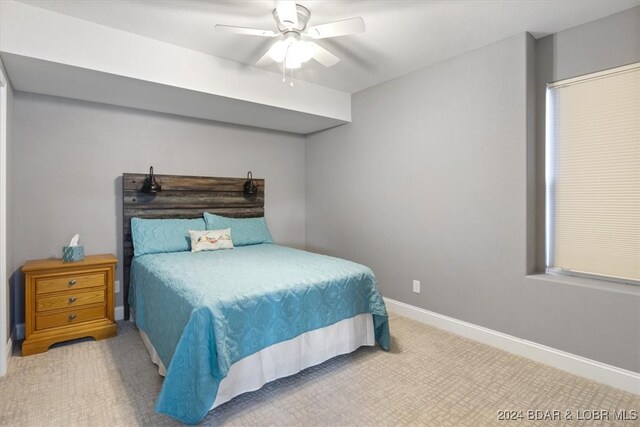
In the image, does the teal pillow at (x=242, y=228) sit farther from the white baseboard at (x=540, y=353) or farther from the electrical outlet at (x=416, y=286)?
the white baseboard at (x=540, y=353)

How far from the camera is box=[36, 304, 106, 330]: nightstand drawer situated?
8.45 ft

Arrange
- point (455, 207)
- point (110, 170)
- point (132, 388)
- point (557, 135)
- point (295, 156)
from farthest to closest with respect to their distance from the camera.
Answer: point (295, 156) < point (110, 170) < point (455, 207) < point (557, 135) < point (132, 388)

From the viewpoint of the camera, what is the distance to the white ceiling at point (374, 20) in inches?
84.2

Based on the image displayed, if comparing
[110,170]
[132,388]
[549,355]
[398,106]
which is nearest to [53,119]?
[110,170]

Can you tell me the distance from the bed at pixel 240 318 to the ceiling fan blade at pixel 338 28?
161 centimetres

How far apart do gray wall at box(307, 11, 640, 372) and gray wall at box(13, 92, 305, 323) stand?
1807mm

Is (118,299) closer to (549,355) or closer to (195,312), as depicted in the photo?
(195,312)

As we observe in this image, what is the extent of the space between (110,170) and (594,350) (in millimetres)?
4308

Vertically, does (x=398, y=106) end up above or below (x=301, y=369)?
above

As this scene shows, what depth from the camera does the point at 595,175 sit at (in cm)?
234

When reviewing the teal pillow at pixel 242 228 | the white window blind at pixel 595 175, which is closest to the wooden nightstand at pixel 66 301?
the teal pillow at pixel 242 228

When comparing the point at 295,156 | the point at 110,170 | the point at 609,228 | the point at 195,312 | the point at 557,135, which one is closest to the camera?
the point at 195,312

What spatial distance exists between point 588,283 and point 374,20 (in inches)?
94.5

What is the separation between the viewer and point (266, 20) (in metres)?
2.34
